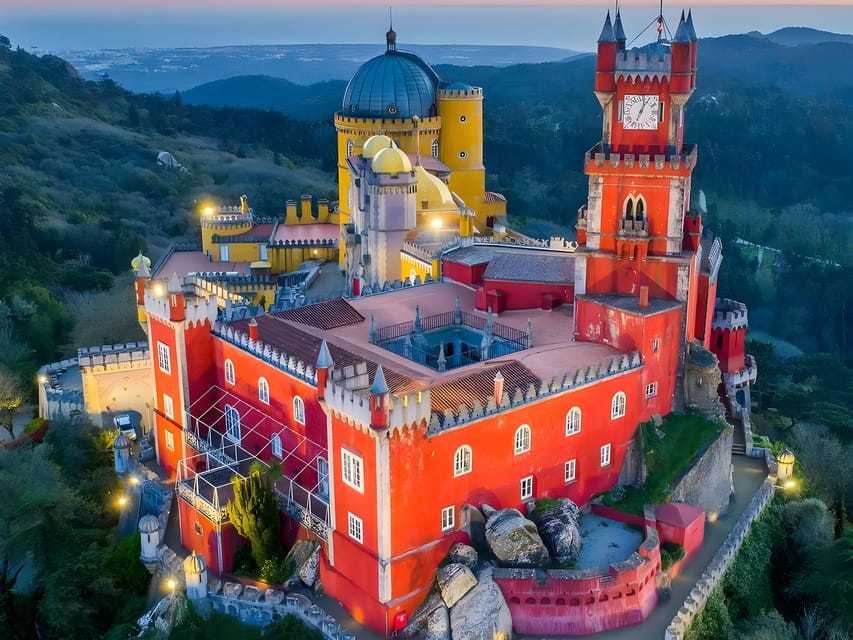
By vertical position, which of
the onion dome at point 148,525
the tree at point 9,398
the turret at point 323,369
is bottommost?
the tree at point 9,398

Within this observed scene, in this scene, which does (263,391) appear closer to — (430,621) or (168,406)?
(168,406)

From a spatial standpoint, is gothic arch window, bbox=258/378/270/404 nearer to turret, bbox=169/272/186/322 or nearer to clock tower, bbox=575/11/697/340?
turret, bbox=169/272/186/322

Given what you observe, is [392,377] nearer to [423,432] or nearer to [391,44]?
[423,432]

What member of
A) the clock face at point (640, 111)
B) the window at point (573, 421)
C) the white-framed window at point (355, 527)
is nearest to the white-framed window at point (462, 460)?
the white-framed window at point (355, 527)

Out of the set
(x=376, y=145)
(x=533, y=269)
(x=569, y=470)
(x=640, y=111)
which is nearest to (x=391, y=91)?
(x=376, y=145)

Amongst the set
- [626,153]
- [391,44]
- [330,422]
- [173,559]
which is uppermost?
[391,44]

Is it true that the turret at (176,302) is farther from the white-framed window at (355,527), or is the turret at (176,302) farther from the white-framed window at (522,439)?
the white-framed window at (522,439)

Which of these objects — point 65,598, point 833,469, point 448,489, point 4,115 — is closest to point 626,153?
point 448,489
